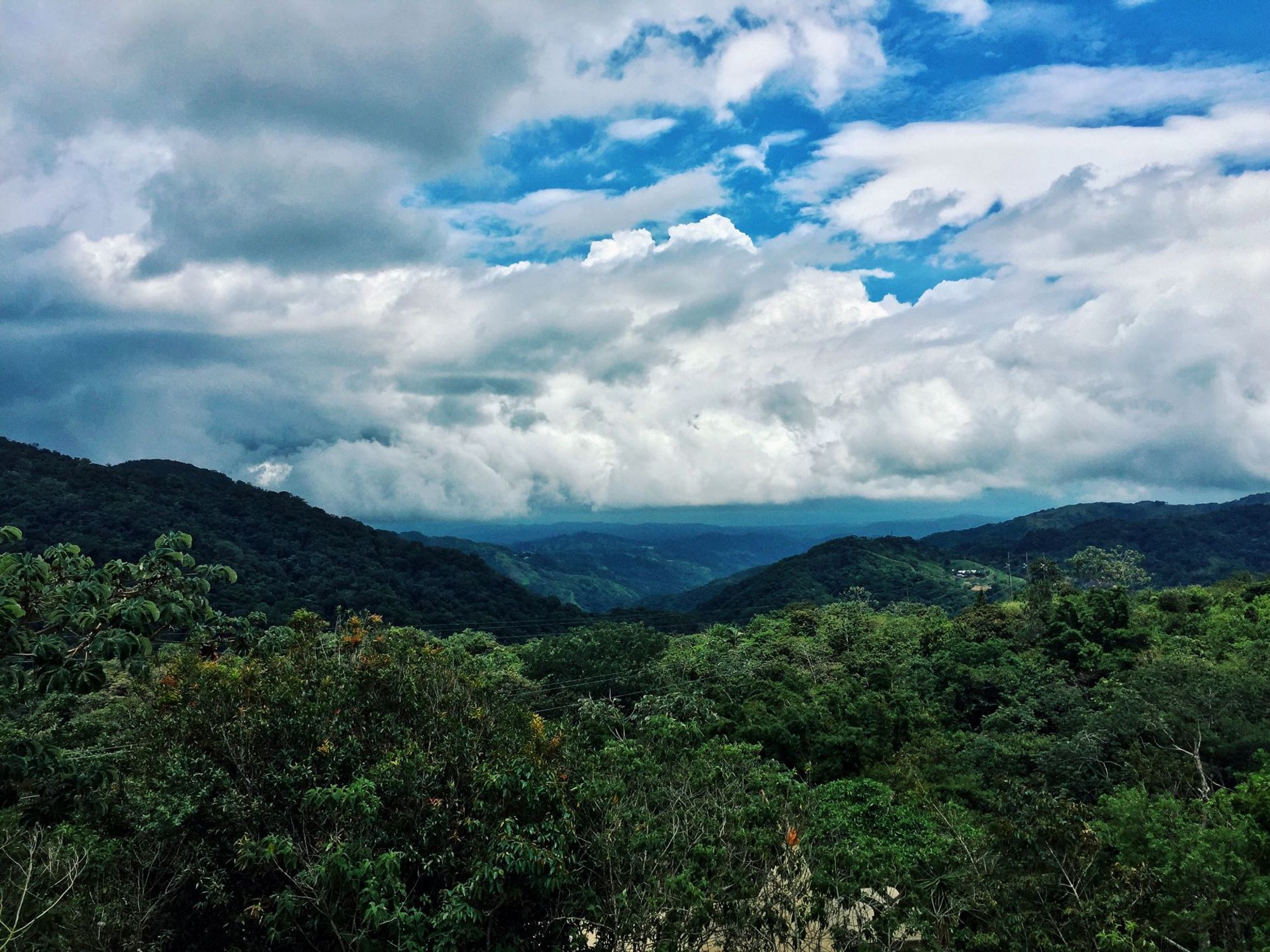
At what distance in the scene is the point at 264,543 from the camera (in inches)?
4737

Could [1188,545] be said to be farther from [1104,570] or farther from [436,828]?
[436,828]

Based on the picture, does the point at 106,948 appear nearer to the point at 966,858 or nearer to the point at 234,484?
the point at 966,858

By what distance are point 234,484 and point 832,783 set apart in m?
142

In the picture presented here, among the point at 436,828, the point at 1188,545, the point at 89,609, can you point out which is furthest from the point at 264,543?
the point at 1188,545

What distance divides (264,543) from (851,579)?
105 meters

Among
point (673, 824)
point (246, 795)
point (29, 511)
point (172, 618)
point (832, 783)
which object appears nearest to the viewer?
point (172, 618)

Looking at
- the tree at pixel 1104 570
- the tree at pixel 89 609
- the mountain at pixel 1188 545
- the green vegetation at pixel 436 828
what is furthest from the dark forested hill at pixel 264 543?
the mountain at pixel 1188 545

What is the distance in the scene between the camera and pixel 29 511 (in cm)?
9694

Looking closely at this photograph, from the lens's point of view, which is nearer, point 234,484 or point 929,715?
point 929,715

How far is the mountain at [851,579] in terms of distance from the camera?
452 feet

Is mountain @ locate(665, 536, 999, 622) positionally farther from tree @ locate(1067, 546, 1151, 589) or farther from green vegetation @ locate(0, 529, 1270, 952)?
green vegetation @ locate(0, 529, 1270, 952)

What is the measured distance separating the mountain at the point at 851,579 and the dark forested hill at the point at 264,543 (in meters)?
38.9

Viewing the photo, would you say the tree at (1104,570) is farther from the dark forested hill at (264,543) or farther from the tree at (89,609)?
the tree at (89,609)

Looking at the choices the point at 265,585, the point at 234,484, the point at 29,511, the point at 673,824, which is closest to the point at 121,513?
the point at 29,511
